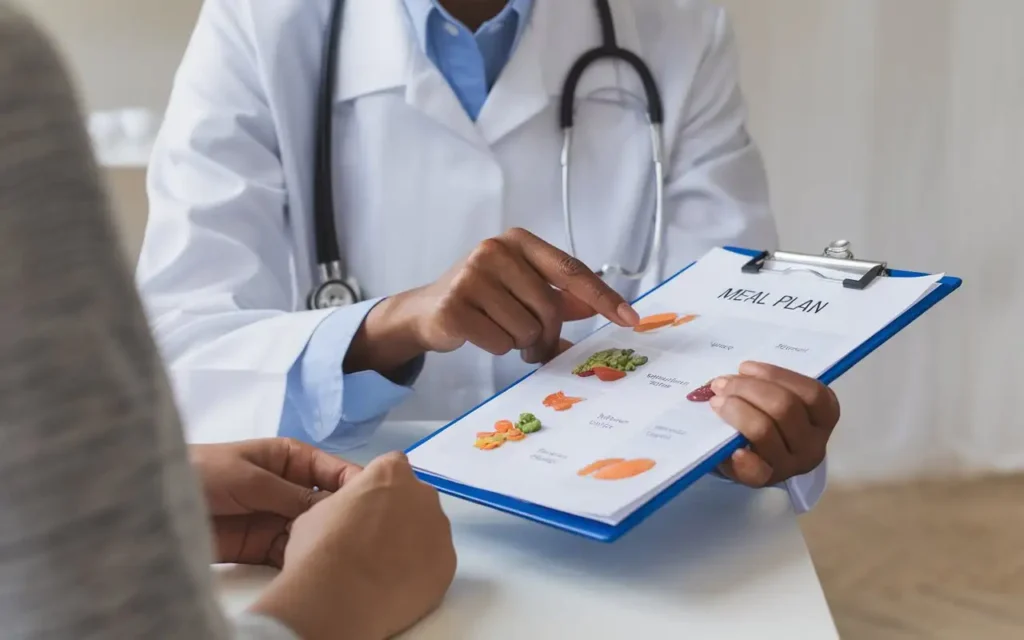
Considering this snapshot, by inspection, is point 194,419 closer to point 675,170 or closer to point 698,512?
point 698,512

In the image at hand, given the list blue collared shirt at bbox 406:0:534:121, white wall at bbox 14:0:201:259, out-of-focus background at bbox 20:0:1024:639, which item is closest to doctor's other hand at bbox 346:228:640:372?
blue collared shirt at bbox 406:0:534:121

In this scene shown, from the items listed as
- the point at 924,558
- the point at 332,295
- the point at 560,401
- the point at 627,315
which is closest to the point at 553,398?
the point at 560,401

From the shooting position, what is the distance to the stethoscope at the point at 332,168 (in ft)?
3.66

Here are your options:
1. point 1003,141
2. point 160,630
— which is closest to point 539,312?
point 160,630

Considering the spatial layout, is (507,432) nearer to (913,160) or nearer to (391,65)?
(391,65)

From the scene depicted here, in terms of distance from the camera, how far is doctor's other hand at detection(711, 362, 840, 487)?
701 mm

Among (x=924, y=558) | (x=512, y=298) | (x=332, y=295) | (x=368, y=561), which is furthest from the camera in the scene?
(x=924, y=558)

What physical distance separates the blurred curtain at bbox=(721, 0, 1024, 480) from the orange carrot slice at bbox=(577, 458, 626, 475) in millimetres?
1485

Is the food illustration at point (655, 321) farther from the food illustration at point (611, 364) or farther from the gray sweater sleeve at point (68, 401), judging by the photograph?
the gray sweater sleeve at point (68, 401)

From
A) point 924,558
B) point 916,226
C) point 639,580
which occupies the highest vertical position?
point 639,580

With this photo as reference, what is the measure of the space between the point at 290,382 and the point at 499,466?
0.33m

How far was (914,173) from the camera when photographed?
2.04 meters

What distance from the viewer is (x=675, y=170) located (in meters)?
1.21

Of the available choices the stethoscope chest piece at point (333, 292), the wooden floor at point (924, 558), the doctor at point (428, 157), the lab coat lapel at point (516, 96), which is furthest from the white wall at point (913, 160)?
the stethoscope chest piece at point (333, 292)
